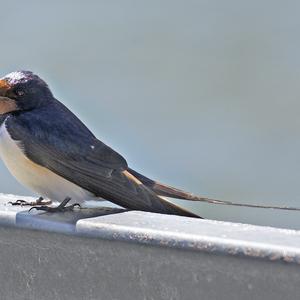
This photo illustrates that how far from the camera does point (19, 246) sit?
1529mm

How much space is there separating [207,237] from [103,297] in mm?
197

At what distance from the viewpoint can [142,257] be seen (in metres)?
1.42

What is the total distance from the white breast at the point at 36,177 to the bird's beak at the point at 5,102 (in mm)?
75

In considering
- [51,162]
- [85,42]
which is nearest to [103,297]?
[51,162]

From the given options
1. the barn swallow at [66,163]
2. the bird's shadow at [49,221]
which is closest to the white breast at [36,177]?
the barn swallow at [66,163]

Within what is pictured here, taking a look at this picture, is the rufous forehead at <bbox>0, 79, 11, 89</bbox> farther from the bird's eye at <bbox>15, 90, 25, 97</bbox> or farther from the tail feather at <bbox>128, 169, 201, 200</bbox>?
the tail feather at <bbox>128, 169, 201, 200</bbox>

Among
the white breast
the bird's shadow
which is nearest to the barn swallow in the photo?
the white breast

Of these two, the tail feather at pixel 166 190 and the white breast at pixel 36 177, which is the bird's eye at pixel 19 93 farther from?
the tail feather at pixel 166 190

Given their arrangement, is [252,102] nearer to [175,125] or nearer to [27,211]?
[175,125]

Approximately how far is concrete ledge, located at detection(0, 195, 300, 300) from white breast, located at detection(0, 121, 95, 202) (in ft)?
2.49

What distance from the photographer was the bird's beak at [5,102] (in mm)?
2541

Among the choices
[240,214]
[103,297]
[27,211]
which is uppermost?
[27,211]

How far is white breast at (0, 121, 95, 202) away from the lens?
2.39 metres

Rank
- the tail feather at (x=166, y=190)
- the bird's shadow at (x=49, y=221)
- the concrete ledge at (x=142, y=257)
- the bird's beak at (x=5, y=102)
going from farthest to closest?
1. the bird's beak at (x=5, y=102)
2. the tail feather at (x=166, y=190)
3. the bird's shadow at (x=49, y=221)
4. the concrete ledge at (x=142, y=257)
